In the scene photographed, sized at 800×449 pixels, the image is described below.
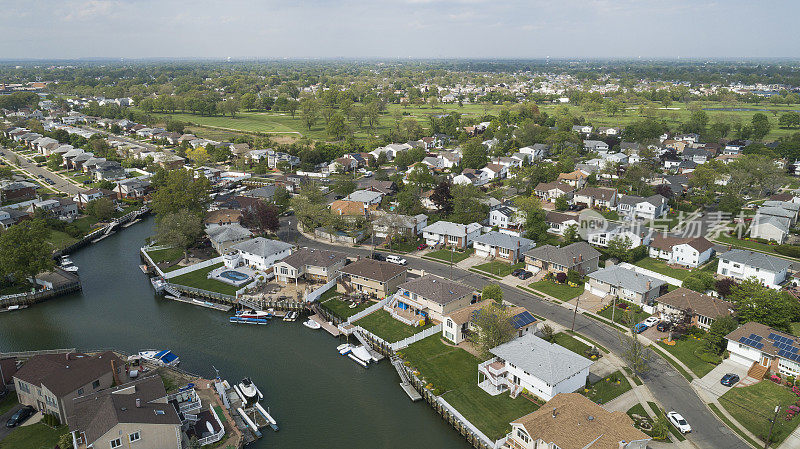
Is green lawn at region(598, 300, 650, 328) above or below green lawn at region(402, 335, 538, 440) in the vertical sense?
above

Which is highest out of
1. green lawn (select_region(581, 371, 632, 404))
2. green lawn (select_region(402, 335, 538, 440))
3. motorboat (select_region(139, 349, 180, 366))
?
green lawn (select_region(581, 371, 632, 404))

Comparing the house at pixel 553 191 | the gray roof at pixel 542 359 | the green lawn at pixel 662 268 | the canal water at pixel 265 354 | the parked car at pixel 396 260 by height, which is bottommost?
the canal water at pixel 265 354

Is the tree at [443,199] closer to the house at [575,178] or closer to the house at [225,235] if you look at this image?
the house at [225,235]

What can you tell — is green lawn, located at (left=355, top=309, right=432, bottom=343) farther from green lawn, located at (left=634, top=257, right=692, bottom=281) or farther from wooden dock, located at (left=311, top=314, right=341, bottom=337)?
green lawn, located at (left=634, top=257, right=692, bottom=281)

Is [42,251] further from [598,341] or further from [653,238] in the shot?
[653,238]

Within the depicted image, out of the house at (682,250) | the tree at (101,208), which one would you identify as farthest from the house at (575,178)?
the tree at (101,208)

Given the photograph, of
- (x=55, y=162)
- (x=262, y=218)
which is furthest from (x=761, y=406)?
(x=55, y=162)

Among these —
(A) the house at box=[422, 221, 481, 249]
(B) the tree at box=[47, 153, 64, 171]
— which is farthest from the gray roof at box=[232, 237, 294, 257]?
(B) the tree at box=[47, 153, 64, 171]
